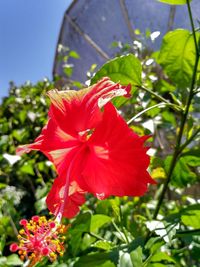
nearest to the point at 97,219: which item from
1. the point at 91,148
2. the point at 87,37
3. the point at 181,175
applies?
the point at 181,175

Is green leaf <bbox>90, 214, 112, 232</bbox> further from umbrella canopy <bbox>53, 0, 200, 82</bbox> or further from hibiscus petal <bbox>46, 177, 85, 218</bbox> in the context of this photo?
umbrella canopy <bbox>53, 0, 200, 82</bbox>

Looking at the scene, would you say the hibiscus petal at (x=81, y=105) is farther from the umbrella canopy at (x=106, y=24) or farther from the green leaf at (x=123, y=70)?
the umbrella canopy at (x=106, y=24)

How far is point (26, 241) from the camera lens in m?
0.81

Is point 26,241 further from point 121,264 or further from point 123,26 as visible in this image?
point 123,26

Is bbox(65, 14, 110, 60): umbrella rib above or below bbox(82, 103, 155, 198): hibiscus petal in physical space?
above

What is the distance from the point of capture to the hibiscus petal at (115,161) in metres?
0.79

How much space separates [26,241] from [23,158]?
176cm

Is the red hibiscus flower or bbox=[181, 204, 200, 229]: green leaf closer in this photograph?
the red hibiscus flower

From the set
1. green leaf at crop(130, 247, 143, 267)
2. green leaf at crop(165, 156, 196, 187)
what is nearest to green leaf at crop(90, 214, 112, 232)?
green leaf at crop(165, 156, 196, 187)

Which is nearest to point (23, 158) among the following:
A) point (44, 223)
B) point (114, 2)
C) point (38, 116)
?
point (38, 116)

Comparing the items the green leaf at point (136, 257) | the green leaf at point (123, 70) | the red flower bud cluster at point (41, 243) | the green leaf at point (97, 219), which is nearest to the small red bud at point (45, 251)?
the red flower bud cluster at point (41, 243)

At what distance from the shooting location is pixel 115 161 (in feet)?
2.72

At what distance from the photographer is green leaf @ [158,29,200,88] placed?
1.15 meters

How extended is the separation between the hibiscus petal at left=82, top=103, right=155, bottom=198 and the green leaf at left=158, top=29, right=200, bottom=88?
0.45m
